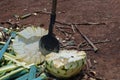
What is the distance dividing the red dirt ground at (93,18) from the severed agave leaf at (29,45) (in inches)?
15.2

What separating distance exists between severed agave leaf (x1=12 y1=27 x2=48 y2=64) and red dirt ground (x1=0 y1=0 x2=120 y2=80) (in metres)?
0.39

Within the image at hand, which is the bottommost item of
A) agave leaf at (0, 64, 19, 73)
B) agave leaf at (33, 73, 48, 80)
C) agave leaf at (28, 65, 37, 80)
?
agave leaf at (33, 73, 48, 80)

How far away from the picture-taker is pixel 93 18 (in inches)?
213

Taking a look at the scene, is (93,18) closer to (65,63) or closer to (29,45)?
(29,45)

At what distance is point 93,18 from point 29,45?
1.23 m

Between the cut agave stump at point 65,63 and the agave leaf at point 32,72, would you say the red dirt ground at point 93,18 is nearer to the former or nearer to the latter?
the cut agave stump at point 65,63

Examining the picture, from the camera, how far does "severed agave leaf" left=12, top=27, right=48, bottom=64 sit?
4.47 meters

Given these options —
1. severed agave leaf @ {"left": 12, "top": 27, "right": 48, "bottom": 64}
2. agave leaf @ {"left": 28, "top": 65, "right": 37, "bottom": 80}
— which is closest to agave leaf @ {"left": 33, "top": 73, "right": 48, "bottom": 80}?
agave leaf @ {"left": 28, "top": 65, "right": 37, "bottom": 80}

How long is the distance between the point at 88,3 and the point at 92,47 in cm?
131

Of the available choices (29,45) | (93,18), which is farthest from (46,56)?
(93,18)

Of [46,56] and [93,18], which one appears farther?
[93,18]

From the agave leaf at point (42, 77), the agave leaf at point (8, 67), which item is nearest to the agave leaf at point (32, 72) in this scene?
the agave leaf at point (42, 77)

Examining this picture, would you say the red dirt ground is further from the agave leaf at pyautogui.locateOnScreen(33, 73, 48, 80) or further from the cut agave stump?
the agave leaf at pyautogui.locateOnScreen(33, 73, 48, 80)

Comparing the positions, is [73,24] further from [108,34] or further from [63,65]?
[63,65]
